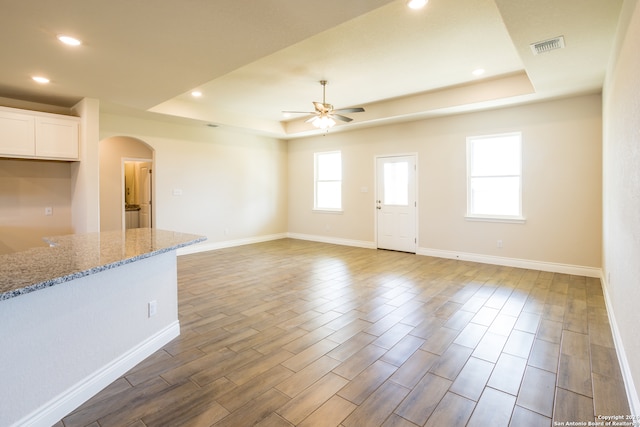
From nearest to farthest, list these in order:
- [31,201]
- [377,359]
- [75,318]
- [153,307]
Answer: [75,318]
[377,359]
[153,307]
[31,201]

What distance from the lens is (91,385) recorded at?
203 cm

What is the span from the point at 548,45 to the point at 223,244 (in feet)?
21.4

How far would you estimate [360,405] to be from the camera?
194 centimetres

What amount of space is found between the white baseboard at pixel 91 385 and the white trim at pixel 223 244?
3.93 m

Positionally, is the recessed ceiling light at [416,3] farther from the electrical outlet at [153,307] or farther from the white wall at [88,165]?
the white wall at [88,165]

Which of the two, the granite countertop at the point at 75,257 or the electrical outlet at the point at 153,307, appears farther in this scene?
the electrical outlet at the point at 153,307

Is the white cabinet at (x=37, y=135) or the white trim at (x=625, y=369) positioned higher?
the white cabinet at (x=37, y=135)

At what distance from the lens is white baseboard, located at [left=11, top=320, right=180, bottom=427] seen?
1729 millimetres

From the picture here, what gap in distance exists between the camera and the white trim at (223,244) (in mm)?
6535

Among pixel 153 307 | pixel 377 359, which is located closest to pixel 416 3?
pixel 377 359

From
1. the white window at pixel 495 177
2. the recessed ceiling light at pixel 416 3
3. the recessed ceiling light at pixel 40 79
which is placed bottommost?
the white window at pixel 495 177

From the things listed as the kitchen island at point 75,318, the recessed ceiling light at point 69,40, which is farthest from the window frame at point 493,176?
the recessed ceiling light at point 69,40

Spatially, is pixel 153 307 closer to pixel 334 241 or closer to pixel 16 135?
pixel 16 135

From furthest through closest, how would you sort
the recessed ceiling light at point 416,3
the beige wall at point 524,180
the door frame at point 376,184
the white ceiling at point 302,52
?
the door frame at point 376,184 → the beige wall at point 524,180 → the recessed ceiling light at point 416,3 → the white ceiling at point 302,52
